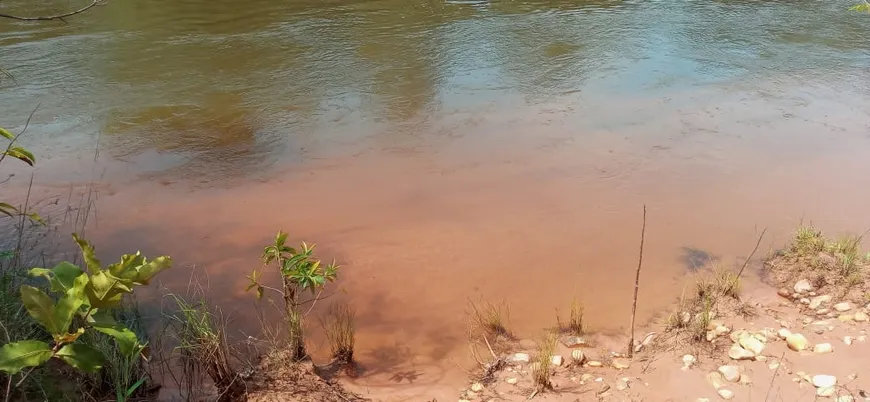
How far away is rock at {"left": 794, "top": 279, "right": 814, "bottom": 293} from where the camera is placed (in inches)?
140

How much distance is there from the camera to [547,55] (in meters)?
7.95

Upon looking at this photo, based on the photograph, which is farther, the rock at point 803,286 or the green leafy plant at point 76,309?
the rock at point 803,286

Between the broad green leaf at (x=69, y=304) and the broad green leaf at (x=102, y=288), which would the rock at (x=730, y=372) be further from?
the broad green leaf at (x=69, y=304)

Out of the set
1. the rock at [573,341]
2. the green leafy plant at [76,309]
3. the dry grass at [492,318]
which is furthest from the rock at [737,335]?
the green leafy plant at [76,309]

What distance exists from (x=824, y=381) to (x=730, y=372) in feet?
1.20

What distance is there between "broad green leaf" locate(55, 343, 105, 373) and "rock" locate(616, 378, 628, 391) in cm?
209

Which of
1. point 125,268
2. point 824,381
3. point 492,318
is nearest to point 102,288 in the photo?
point 125,268

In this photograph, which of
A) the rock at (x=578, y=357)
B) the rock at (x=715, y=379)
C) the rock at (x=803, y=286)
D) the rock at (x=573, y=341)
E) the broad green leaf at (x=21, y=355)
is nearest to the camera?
the broad green leaf at (x=21, y=355)

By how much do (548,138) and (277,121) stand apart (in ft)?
8.34

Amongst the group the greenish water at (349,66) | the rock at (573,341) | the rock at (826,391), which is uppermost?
the greenish water at (349,66)

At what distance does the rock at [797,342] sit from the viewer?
3.02m

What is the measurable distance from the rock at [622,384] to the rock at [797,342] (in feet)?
2.77

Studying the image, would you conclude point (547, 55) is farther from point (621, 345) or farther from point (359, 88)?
point (621, 345)

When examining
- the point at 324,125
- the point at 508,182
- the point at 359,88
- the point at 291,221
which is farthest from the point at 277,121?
the point at 508,182
